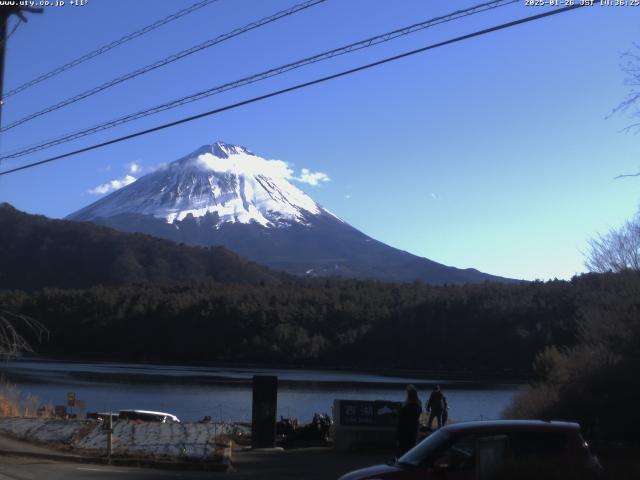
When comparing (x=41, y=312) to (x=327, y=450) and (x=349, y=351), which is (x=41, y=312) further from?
(x=327, y=450)

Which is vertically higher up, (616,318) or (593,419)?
(616,318)

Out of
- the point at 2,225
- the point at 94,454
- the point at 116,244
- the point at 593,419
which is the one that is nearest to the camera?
the point at 94,454

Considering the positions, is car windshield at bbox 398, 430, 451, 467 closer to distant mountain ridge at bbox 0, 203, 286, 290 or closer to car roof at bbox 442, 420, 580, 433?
car roof at bbox 442, 420, 580, 433

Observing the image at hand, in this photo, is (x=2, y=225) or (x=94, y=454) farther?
(x=2, y=225)

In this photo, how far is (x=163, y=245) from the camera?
14062cm

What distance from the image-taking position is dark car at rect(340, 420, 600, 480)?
8.52 m

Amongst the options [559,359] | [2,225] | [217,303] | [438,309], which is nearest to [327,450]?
[559,359]

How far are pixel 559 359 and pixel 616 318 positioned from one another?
2.34 metres

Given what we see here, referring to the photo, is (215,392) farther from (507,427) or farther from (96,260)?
Answer: (96,260)

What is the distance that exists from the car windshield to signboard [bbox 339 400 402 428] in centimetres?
902

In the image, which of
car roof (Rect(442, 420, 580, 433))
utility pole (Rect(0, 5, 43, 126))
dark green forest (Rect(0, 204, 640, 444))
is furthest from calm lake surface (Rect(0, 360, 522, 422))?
car roof (Rect(442, 420, 580, 433))

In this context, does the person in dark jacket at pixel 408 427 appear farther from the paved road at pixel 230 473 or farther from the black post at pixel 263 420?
the black post at pixel 263 420

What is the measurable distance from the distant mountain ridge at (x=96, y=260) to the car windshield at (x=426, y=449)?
11424 cm

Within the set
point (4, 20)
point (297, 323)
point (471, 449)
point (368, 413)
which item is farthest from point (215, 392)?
point (471, 449)
